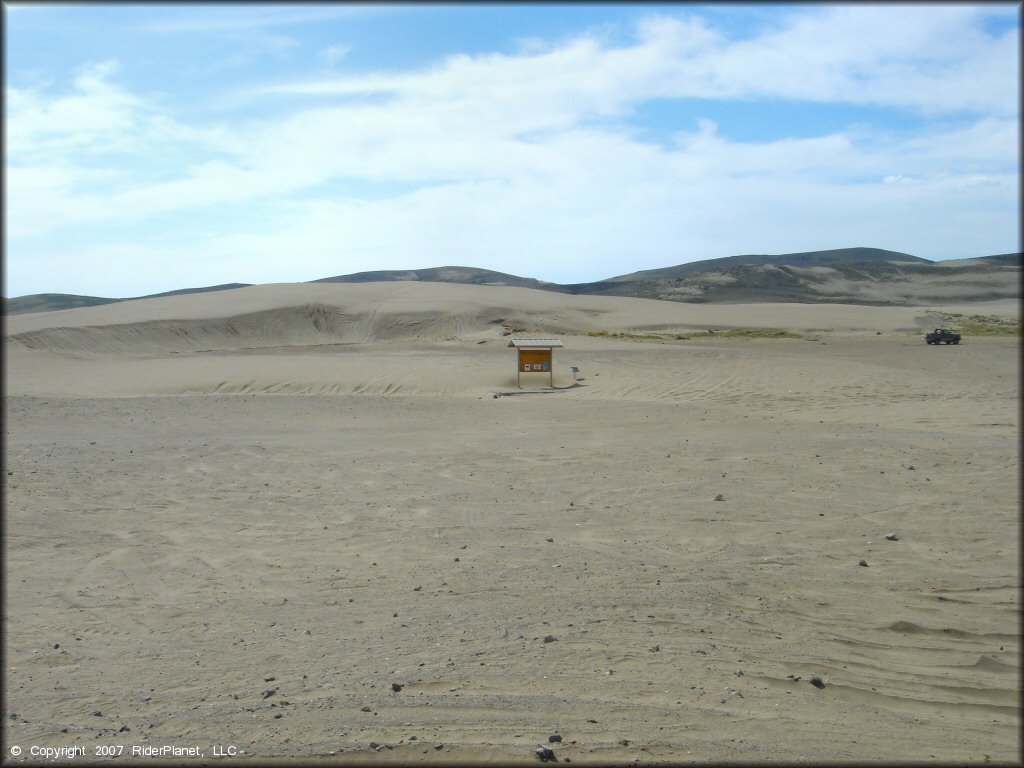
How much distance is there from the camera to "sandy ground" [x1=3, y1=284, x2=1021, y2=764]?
4.14 meters

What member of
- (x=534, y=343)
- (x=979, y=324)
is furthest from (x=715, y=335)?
(x=534, y=343)

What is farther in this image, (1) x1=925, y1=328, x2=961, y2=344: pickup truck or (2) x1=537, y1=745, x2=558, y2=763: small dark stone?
(1) x1=925, y1=328, x2=961, y2=344: pickup truck

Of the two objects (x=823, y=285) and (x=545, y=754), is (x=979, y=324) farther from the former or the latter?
(x=545, y=754)

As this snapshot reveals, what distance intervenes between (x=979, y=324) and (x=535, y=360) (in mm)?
22943

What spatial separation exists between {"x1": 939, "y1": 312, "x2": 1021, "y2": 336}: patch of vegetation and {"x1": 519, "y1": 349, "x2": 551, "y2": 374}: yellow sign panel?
677 inches

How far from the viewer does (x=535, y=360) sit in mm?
19438

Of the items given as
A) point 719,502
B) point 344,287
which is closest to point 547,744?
point 719,502

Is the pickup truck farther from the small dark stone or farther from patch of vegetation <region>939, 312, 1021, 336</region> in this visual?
the small dark stone

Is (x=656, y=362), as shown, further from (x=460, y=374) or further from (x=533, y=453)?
(x=533, y=453)

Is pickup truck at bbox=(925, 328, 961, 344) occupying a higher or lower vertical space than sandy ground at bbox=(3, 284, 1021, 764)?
higher

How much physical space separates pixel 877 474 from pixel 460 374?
12618 millimetres

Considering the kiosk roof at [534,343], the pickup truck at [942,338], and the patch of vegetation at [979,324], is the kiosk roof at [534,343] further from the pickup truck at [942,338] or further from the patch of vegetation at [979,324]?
the patch of vegetation at [979,324]

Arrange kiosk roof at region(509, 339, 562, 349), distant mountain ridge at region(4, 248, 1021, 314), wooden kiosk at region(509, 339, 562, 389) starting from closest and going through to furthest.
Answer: kiosk roof at region(509, 339, 562, 349)
wooden kiosk at region(509, 339, 562, 389)
distant mountain ridge at region(4, 248, 1021, 314)

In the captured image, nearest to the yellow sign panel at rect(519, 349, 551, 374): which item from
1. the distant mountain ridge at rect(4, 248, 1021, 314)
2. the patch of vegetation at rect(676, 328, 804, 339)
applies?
the patch of vegetation at rect(676, 328, 804, 339)
